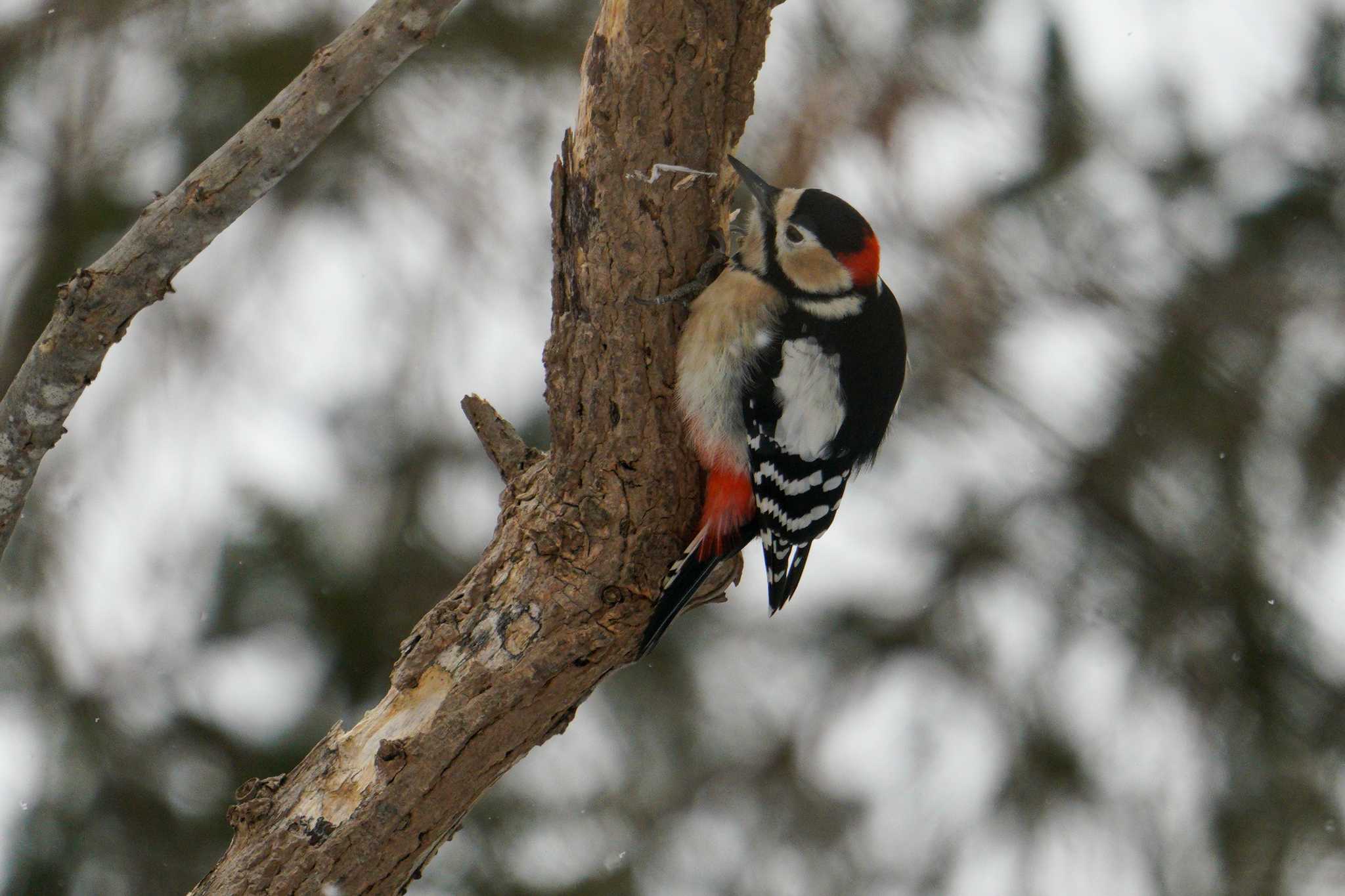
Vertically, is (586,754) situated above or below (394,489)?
below

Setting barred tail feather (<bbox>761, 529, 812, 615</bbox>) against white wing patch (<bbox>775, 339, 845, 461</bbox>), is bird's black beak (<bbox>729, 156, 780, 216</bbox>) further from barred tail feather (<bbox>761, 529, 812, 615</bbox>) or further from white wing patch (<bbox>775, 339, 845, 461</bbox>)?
barred tail feather (<bbox>761, 529, 812, 615</bbox>)

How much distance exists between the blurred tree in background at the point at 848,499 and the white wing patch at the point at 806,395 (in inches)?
42.5

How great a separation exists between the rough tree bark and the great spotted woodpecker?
0.16 ft

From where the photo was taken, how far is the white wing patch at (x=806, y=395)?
1582 mm

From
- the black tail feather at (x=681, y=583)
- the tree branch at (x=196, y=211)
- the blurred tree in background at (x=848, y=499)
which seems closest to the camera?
the tree branch at (x=196, y=211)

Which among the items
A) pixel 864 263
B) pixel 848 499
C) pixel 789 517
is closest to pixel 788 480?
pixel 789 517

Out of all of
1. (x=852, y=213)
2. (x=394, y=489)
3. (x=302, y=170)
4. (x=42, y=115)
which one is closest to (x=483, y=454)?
(x=394, y=489)

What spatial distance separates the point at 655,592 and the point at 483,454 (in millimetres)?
1466

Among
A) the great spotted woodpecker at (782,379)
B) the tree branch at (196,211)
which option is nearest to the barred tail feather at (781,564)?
the great spotted woodpecker at (782,379)

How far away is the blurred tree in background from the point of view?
2.67 metres

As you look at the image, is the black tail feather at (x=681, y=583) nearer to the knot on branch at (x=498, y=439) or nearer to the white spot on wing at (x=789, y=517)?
the white spot on wing at (x=789, y=517)

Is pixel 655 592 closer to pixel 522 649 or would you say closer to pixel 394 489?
pixel 522 649

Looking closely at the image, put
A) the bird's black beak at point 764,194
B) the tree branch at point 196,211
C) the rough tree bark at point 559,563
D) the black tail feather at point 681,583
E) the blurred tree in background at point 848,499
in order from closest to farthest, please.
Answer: the tree branch at point 196,211, the rough tree bark at point 559,563, the black tail feather at point 681,583, the bird's black beak at point 764,194, the blurred tree in background at point 848,499

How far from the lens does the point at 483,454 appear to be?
9.54 ft
